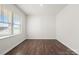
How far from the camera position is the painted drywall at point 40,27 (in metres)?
9.77

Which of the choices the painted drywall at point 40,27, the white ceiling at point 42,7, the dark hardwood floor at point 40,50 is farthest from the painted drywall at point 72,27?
the painted drywall at point 40,27

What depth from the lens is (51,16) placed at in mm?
9703

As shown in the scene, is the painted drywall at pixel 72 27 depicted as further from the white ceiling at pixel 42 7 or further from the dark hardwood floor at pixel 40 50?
the white ceiling at pixel 42 7

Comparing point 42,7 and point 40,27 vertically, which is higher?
point 42,7

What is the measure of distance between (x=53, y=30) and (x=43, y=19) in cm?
147

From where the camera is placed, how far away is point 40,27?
9.84 m

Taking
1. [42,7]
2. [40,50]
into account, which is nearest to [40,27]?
[42,7]

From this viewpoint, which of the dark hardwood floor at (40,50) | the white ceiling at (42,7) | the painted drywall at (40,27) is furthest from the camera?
the painted drywall at (40,27)

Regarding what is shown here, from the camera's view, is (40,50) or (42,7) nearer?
(40,50)

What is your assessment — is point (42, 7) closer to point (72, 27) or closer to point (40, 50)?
point (72, 27)

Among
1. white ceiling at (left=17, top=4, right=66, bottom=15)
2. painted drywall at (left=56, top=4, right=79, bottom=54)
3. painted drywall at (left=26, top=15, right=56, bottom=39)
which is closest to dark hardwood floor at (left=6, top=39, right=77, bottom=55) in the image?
painted drywall at (left=56, top=4, right=79, bottom=54)

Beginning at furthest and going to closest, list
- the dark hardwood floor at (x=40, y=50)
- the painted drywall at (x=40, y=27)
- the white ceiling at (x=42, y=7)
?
the painted drywall at (x=40, y=27)
the white ceiling at (x=42, y=7)
the dark hardwood floor at (x=40, y=50)
